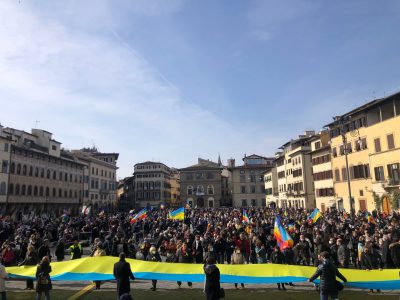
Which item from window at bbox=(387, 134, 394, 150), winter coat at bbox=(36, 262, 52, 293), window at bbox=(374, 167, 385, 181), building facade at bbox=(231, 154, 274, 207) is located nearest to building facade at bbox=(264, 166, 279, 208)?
building facade at bbox=(231, 154, 274, 207)

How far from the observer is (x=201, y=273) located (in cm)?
1109

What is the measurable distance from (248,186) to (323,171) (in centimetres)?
4048

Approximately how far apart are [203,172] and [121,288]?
86.4 metres

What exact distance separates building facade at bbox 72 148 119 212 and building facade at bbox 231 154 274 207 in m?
31.6

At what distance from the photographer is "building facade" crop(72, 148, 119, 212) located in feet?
238

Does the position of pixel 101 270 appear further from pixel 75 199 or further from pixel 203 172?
pixel 203 172

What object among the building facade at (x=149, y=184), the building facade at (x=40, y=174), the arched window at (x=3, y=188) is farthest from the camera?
the building facade at (x=149, y=184)

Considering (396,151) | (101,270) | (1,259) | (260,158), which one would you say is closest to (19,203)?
(1,259)

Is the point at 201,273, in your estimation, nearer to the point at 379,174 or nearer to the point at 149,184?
the point at 379,174

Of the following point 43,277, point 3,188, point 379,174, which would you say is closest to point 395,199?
point 379,174

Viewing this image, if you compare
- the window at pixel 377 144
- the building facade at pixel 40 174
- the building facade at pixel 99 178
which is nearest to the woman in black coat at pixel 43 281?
the window at pixel 377 144

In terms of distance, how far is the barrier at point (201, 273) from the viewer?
10377 millimetres

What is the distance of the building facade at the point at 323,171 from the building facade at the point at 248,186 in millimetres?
36182

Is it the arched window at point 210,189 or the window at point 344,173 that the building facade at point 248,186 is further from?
the window at point 344,173
